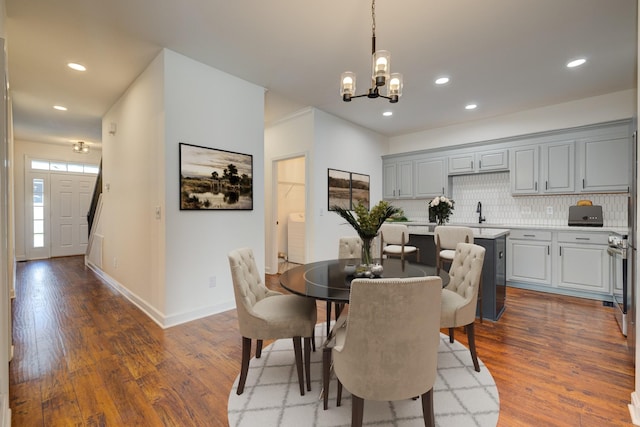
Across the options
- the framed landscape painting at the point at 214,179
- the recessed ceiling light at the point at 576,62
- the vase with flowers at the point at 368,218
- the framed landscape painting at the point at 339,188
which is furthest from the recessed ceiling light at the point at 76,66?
the recessed ceiling light at the point at 576,62

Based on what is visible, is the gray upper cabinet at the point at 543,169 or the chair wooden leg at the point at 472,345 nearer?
the chair wooden leg at the point at 472,345

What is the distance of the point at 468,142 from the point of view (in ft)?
17.2

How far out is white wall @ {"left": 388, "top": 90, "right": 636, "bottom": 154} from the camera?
13.1ft

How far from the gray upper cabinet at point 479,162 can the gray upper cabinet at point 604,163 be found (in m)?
0.94

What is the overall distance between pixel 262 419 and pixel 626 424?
198cm

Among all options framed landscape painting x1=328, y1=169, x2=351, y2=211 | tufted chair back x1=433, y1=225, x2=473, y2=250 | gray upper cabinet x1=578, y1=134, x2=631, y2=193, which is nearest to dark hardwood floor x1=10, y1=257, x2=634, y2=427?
tufted chair back x1=433, y1=225, x2=473, y2=250

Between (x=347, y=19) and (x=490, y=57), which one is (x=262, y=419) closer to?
(x=347, y=19)

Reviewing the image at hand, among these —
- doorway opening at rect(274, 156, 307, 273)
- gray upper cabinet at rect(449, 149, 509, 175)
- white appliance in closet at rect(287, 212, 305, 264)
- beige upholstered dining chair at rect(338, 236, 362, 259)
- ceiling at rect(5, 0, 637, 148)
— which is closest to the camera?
ceiling at rect(5, 0, 637, 148)

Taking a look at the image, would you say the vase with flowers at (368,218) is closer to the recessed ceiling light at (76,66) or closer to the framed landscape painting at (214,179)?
the framed landscape painting at (214,179)

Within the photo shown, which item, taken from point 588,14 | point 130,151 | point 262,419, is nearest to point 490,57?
point 588,14

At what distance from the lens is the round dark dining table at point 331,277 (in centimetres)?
165

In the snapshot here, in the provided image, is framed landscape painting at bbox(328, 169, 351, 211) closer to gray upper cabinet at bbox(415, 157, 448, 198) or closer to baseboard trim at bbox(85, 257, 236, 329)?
gray upper cabinet at bbox(415, 157, 448, 198)

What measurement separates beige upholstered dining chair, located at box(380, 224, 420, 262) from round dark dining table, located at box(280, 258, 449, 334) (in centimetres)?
105

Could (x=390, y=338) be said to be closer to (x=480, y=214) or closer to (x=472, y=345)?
(x=472, y=345)
